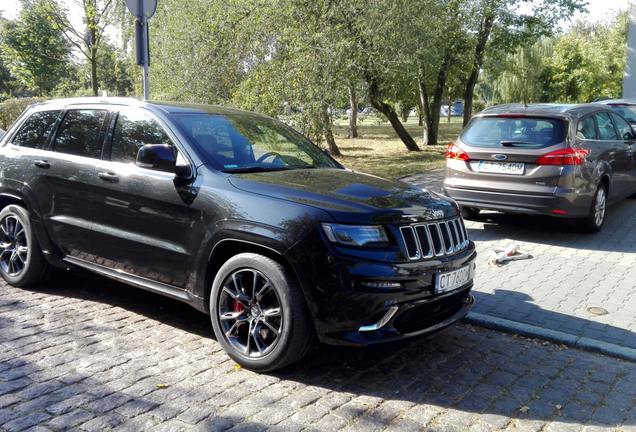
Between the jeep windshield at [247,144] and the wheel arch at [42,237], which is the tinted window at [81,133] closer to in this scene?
the wheel arch at [42,237]

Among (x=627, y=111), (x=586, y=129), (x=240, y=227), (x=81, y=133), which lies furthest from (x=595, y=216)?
(x=627, y=111)

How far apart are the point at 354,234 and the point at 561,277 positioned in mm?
3619

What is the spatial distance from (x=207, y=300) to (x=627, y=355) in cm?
307

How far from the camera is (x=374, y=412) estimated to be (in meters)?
3.46

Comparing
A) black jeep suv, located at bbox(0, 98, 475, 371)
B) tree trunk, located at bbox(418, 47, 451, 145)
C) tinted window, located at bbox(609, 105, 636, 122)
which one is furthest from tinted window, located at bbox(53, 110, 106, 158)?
tree trunk, located at bbox(418, 47, 451, 145)

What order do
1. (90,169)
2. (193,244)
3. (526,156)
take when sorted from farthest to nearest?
(526,156) → (90,169) → (193,244)

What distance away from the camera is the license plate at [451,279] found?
387 centimetres

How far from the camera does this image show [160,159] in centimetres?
418

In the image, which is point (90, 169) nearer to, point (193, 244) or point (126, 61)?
point (193, 244)

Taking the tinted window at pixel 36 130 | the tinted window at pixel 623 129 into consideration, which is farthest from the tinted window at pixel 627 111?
the tinted window at pixel 36 130

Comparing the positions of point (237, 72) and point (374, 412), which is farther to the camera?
point (237, 72)

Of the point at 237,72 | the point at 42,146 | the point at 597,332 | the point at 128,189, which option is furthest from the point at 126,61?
the point at 597,332

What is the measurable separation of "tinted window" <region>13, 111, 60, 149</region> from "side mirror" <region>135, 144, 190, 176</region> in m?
1.75

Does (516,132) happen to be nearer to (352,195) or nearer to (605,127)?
(605,127)
